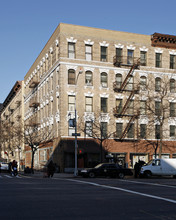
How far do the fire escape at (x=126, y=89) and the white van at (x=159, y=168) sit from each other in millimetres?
13385

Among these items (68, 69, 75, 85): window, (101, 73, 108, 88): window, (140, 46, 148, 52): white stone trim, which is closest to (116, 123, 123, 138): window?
(101, 73, 108, 88): window

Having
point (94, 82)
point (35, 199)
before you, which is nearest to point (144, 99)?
point (94, 82)

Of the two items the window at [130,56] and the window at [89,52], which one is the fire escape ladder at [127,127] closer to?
the window at [130,56]

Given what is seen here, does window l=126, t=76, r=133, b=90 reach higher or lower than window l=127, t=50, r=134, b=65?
lower

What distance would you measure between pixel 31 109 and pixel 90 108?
19155 mm

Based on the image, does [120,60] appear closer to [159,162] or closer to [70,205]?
[159,162]

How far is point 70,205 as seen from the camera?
1170 centimetres

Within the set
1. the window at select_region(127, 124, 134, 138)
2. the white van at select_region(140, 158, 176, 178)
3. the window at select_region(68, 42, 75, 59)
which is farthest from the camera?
the window at select_region(127, 124, 134, 138)

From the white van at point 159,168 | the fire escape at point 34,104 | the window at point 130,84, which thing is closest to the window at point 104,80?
the window at point 130,84

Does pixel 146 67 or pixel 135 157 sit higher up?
pixel 146 67

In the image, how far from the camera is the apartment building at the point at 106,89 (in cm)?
4666

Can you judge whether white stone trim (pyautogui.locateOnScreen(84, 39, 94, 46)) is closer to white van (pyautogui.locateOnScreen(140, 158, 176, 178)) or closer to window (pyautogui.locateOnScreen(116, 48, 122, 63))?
window (pyautogui.locateOnScreen(116, 48, 122, 63))

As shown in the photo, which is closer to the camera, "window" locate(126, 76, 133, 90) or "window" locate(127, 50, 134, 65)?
"window" locate(126, 76, 133, 90)

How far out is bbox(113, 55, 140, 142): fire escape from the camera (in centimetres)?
4826
